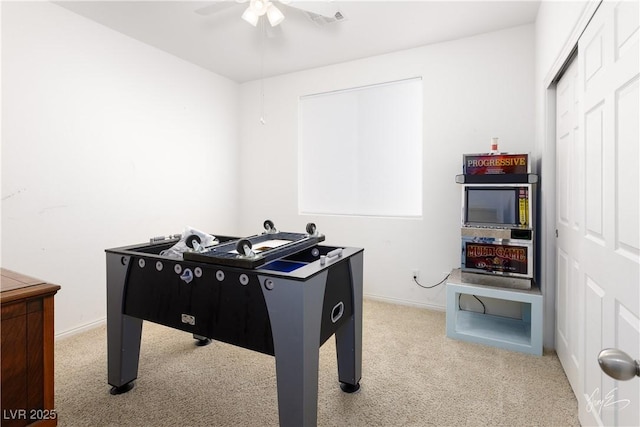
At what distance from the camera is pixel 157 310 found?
173cm

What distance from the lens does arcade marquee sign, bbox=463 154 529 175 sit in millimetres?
2373

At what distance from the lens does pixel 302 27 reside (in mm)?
2805

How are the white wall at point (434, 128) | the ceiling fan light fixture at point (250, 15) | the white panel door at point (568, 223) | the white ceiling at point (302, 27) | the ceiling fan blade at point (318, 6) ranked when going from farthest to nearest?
the white wall at point (434, 128)
the white ceiling at point (302, 27)
the ceiling fan light fixture at point (250, 15)
the ceiling fan blade at point (318, 6)
the white panel door at point (568, 223)

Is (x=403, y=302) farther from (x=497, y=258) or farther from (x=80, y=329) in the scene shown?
(x=80, y=329)

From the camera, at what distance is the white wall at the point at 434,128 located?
2.81 metres

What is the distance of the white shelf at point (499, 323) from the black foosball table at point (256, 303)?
3.40ft

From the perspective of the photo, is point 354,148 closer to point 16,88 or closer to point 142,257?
point 142,257

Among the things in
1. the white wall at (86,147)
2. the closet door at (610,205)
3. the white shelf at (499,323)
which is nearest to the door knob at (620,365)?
the closet door at (610,205)

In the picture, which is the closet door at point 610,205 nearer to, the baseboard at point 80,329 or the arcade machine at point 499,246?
the arcade machine at point 499,246

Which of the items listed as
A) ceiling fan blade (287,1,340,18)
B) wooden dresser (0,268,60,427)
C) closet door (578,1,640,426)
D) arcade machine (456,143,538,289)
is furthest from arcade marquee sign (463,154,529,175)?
wooden dresser (0,268,60,427)

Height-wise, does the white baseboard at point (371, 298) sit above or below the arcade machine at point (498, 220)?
below

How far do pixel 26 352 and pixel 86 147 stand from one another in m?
1.92

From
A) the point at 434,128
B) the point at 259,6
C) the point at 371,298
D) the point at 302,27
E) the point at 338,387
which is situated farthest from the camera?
the point at 371,298

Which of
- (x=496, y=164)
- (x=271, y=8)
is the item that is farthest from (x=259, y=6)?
(x=496, y=164)
